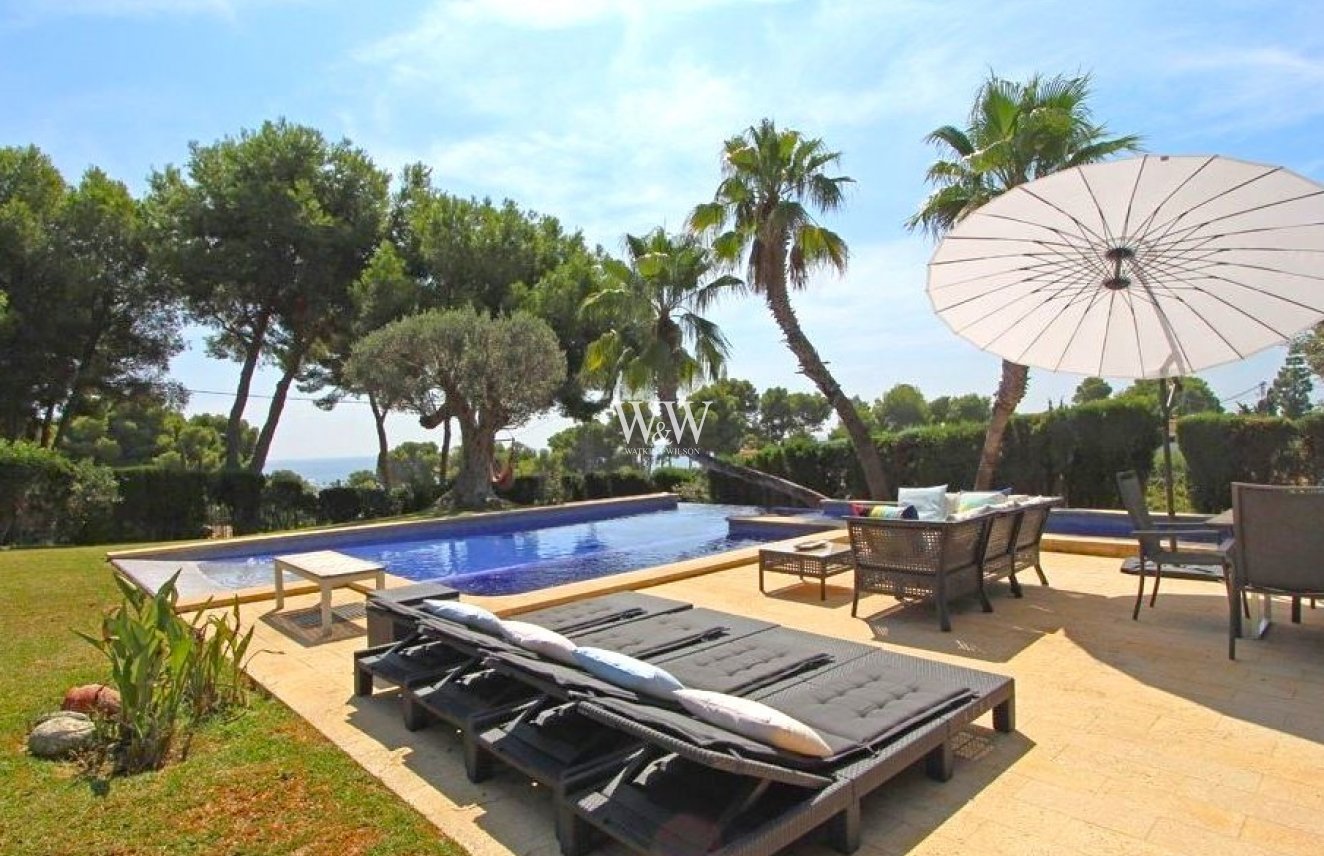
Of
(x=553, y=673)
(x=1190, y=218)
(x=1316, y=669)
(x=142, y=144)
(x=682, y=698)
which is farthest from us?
(x=142, y=144)

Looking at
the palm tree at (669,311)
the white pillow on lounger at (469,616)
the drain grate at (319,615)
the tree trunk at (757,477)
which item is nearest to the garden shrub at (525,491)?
the palm tree at (669,311)

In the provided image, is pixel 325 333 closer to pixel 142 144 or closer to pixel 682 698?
pixel 142 144

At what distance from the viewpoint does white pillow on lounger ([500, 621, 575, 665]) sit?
2.75 metres

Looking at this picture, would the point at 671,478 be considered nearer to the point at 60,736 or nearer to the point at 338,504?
the point at 338,504

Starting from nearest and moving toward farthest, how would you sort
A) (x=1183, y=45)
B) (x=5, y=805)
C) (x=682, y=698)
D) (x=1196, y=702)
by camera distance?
(x=682, y=698) → (x=5, y=805) → (x=1196, y=702) → (x=1183, y=45)

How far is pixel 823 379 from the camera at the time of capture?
14797 mm

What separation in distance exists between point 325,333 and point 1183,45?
20.9 meters

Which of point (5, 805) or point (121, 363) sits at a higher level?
point (121, 363)

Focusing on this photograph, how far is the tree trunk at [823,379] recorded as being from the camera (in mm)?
14641

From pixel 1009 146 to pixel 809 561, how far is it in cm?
812

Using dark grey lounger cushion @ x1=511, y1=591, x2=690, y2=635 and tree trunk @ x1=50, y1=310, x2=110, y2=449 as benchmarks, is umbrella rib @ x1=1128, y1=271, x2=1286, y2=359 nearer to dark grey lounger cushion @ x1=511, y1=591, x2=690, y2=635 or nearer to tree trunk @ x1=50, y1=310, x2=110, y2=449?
dark grey lounger cushion @ x1=511, y1=591, x2=690, y2=635

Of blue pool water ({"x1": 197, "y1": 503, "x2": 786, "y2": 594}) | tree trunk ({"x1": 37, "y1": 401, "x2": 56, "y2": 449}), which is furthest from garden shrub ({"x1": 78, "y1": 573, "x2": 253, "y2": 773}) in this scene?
tree trunk ({"x1": 37, "y1": 401, "x2": 56, "y2": 449})

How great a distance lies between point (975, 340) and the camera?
6.29m

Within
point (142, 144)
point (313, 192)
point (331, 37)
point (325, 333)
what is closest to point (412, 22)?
point (331, 37)
